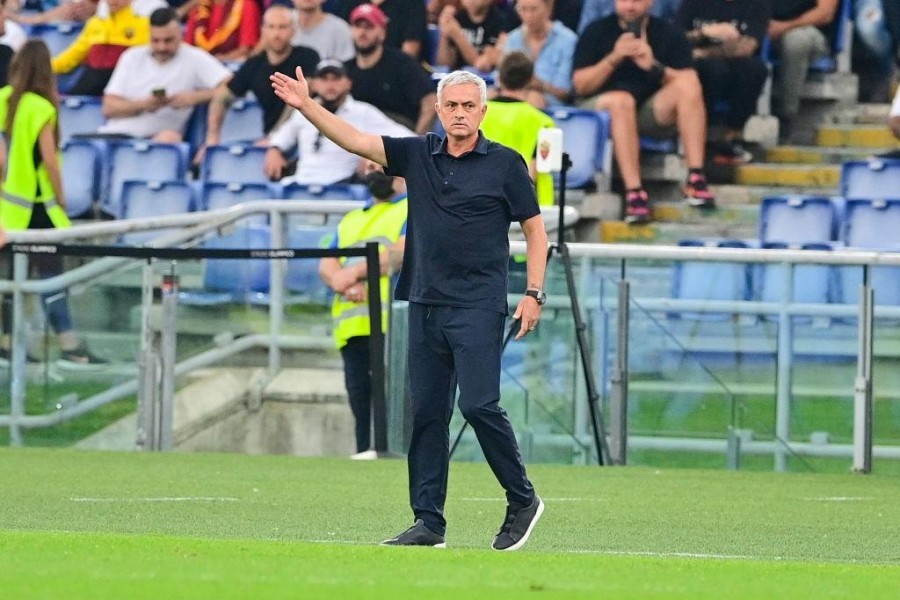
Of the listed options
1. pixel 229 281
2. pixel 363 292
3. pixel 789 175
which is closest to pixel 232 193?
pixel 229 281

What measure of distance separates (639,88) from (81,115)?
543 cm

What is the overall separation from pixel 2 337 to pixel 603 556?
7.41 meters

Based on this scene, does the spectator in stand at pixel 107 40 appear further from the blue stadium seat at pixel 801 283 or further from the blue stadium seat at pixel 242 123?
the blue stadium seat at pixel 801 283

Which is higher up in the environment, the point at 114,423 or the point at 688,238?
the point at 688,238

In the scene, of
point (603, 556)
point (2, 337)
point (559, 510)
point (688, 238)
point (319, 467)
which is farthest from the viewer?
point (688, 238)

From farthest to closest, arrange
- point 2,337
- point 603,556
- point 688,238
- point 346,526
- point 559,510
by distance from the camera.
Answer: point 688,238
point 2,337
point 559,510
point 346,526
point 603,556

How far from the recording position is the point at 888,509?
1064cm

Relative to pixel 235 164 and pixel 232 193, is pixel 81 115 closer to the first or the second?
pixel 235 164

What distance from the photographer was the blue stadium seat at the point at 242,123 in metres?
18.2

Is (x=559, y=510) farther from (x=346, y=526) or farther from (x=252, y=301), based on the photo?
(x=252, y=301)

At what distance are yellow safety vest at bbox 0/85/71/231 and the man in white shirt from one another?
2.01 metres

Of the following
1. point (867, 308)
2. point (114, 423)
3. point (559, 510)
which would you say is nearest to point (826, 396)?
point (867, 308)

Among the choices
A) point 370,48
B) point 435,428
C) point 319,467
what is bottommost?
point 319,467

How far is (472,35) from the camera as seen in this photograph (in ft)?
58.3
